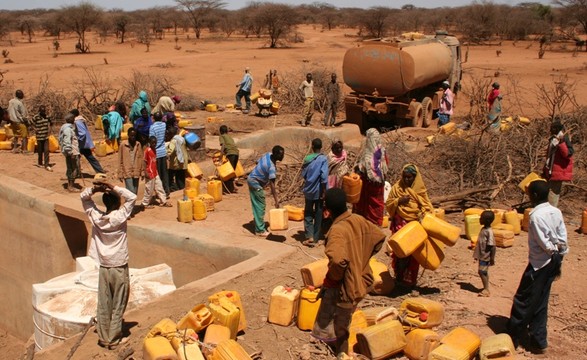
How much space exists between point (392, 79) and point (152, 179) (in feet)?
24.4

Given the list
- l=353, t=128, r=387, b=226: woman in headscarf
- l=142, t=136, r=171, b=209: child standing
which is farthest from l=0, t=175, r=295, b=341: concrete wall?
l=353, t=128, r=387, b=226: woman in headscarf

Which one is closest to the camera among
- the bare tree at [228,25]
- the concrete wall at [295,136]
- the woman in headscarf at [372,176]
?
the woman in headscarf at [372,176]

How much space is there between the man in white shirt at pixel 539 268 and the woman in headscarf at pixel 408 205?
1276 mm

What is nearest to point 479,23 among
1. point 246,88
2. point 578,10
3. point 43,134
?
point 578,10

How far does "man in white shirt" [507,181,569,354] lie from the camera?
5.70m

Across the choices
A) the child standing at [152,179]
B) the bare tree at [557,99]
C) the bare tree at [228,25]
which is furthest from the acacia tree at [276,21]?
the child standing at [152,179]

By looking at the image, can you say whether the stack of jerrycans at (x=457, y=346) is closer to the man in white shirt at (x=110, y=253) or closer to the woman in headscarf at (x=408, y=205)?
the woman in headscarf at (x=408, y=205)

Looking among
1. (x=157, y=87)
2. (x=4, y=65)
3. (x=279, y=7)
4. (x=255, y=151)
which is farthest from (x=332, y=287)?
(x=279, y=7)

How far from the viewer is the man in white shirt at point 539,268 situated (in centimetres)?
570

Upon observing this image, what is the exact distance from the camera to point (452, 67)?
19.1m

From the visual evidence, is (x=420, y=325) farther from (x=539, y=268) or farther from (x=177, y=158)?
(x=177, y=158)

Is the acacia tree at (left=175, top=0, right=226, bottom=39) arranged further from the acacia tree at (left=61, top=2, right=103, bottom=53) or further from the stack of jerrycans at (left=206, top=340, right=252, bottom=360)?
the stack of jerrycans at (left=206, top=340, right=252, bottom=360)

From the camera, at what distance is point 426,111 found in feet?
55.9

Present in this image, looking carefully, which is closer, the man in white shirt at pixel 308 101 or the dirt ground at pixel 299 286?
the dirt ground at pixel 299 286
